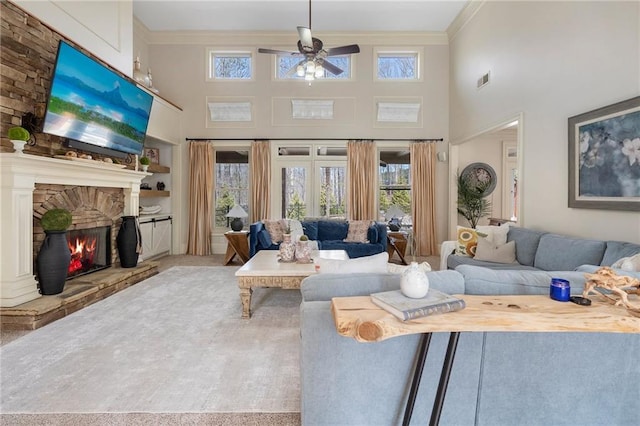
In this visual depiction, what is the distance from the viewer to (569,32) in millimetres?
Answer: 3279

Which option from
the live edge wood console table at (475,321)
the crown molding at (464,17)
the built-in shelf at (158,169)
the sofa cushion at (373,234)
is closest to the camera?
the live edge wood console table at (475,321)

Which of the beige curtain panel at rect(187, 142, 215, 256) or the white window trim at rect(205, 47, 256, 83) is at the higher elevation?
the white window trim at rect(205, 47, 256, 83)

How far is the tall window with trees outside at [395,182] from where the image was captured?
261 inches

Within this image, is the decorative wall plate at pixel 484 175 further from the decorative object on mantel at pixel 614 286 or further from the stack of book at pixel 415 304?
the stack of book at pixel 415 304

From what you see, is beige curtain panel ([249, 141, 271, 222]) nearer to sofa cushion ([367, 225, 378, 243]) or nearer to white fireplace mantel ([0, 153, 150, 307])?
sofa cushion ([367, 225, 378, 243])

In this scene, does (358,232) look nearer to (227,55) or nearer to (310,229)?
(310,229)

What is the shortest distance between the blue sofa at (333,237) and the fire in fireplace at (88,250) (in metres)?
2.01

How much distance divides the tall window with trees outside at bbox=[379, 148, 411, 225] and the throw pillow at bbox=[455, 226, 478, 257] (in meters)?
2.60

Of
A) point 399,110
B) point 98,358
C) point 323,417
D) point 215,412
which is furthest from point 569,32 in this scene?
point 98,358

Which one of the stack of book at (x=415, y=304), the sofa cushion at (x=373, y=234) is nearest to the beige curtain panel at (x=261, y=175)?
the sofa cushion at (x=373, y=234)

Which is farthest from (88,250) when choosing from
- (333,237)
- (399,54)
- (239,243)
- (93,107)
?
(399,54)

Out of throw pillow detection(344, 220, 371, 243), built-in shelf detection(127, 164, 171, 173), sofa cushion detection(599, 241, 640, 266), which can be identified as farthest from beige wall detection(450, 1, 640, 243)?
built-in shelf detection(127, 164, 171, 173)

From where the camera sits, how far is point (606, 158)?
9.41 feet

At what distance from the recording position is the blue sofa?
4.93 meters
